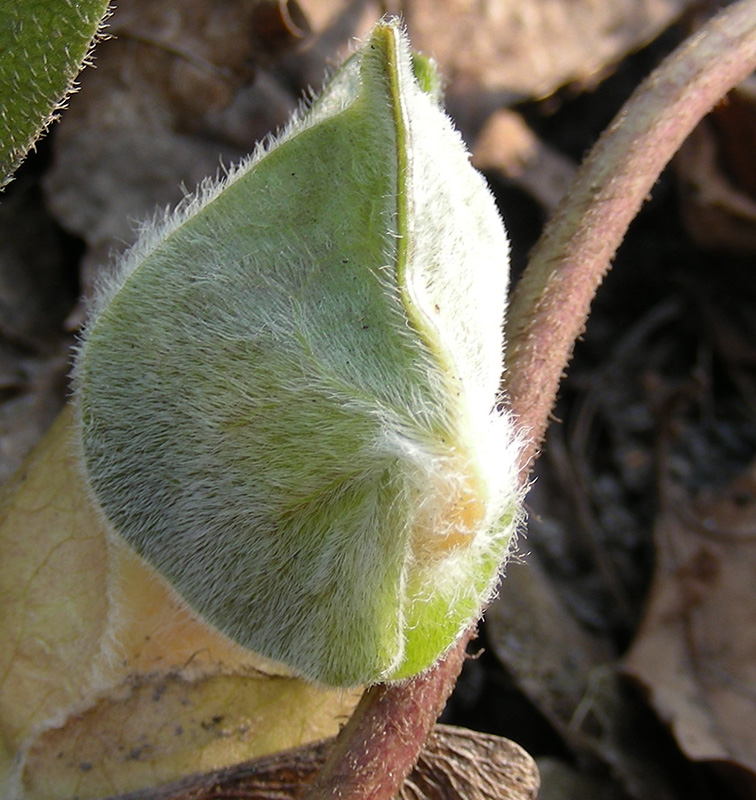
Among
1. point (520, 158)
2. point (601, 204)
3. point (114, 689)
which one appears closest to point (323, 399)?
point (114, 689)

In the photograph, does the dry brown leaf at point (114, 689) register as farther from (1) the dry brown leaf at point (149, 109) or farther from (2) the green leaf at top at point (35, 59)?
(1) the dry brown leaf at point (149, 109)

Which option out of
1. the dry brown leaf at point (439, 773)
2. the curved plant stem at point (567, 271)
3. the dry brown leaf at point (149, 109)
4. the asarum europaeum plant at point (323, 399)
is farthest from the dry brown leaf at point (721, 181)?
the dry brown leaf at point (439, 773)

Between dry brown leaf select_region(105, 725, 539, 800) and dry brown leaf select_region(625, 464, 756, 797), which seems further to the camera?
dry brown leaf select_region(625, 464, 756, 797)

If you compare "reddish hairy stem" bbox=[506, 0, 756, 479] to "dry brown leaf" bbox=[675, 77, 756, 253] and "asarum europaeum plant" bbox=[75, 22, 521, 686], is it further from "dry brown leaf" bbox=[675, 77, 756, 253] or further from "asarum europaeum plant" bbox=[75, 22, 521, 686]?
"dry brown leaf" bbox=[675, 77, 756, 253]

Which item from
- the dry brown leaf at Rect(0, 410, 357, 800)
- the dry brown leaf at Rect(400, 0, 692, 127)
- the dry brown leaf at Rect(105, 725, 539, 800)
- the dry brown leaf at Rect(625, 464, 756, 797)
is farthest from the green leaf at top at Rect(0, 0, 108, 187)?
the dry brown leaf at Rect(625, 464, 756, 797)

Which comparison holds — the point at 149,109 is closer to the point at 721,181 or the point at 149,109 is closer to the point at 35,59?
the point at 35,59

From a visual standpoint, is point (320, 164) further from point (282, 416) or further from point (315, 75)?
point (315, 75)
